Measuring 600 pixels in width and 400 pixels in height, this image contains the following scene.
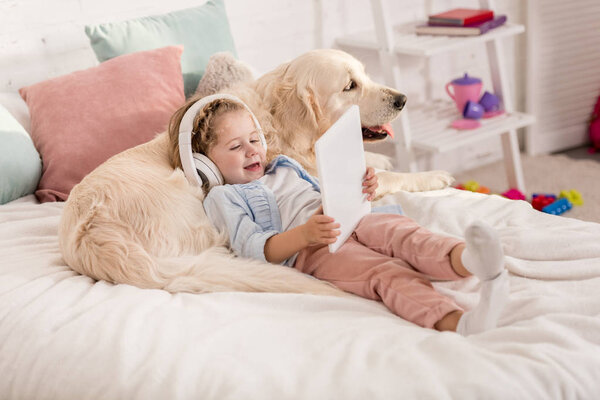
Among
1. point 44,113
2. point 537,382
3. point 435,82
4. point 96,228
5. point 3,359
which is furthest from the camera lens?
point 435,82

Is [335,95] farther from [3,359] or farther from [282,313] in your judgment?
[3,359]

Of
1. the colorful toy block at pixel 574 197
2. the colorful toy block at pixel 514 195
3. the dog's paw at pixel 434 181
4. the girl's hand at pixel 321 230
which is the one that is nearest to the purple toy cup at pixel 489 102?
the colorful toy block at pixel 514 195

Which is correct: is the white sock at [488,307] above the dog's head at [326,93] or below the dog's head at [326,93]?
below

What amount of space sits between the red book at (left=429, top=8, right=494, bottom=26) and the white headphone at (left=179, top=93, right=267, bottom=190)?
1396 millimetres

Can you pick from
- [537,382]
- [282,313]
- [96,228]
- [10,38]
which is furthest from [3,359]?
[10,38]

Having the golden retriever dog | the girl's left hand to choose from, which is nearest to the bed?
the girl's left hand

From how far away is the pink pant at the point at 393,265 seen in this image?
3.77ft

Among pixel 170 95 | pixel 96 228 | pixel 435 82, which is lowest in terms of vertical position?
pixel 435 82

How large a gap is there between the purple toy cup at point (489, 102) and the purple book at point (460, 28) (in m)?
0.31

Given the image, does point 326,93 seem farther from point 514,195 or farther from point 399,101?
point 514,195

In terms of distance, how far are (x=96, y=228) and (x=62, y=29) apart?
48.2 inches

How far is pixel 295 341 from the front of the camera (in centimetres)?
105

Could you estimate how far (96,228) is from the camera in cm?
133

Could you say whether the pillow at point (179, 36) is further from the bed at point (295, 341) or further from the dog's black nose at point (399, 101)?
the bed at point (295, 341)
